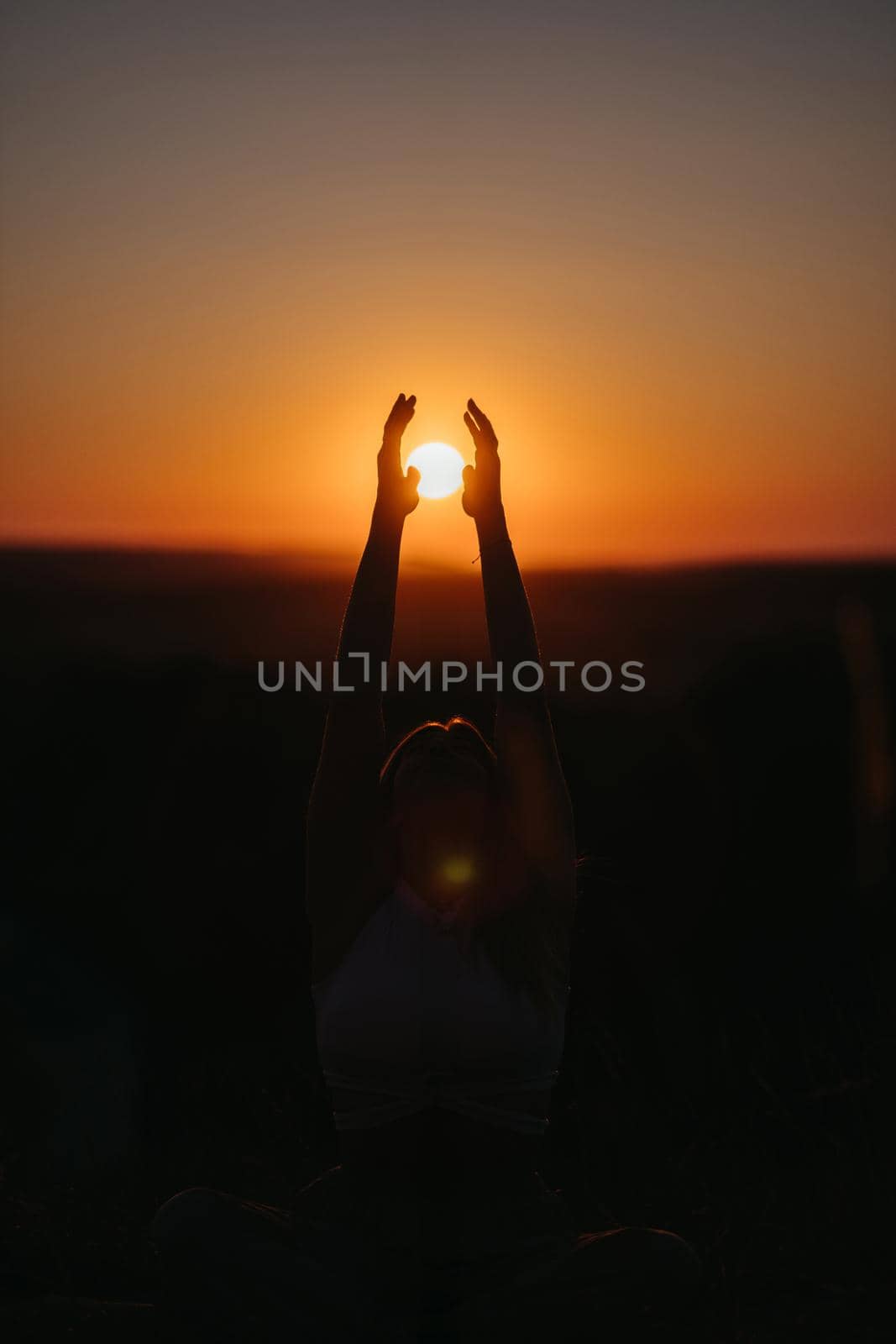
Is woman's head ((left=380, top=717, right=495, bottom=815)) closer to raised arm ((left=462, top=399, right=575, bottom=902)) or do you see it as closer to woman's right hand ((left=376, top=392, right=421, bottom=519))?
raised arm ((left=462, top=399, right=575, bottom=902))

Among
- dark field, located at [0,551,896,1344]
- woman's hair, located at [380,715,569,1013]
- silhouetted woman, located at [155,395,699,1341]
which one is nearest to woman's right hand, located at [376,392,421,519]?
silhouetted woman, located at [155,395,699,1341]

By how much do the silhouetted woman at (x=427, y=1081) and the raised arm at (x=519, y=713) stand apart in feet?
0.03

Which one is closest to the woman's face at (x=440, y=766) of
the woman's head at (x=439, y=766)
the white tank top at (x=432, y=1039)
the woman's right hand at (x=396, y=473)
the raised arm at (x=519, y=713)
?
the woman's head at (x=439, y=766)

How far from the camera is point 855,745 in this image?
12.0 m

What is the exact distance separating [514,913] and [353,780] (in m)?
0.55

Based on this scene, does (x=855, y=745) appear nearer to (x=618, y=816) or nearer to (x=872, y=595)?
(x=618, y=816)

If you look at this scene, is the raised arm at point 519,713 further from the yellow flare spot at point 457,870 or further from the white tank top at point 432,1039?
the white tank top at point 432,1039

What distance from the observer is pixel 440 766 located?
304 cm

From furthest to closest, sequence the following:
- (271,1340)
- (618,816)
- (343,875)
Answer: (618,816) < (343,875) < (271,1340)

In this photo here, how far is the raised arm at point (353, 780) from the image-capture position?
2.99 m

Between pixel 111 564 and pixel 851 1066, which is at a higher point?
pixel 111 564

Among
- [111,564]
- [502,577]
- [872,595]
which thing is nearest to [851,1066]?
[502,577]

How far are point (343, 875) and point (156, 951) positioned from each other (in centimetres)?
570

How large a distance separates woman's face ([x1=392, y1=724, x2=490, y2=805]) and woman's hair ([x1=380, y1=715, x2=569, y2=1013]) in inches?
0.5
